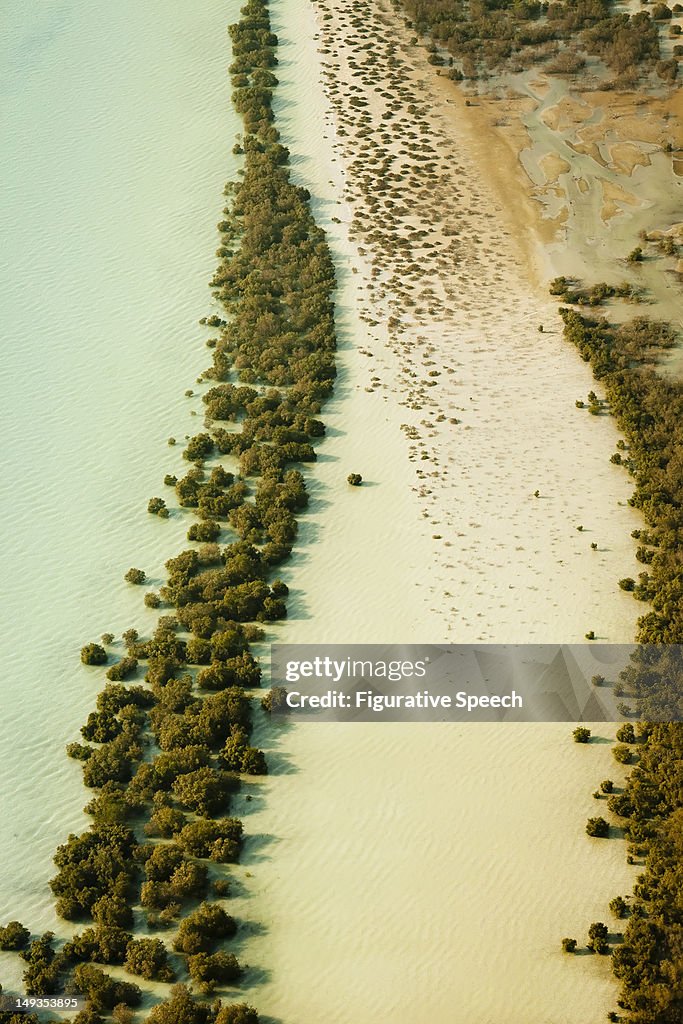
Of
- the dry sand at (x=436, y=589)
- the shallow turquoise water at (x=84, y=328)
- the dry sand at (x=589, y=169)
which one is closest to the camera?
the dry sand at (x=436, y=589)

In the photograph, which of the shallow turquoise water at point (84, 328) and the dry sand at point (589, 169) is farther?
the dry sand at point (589, 169)

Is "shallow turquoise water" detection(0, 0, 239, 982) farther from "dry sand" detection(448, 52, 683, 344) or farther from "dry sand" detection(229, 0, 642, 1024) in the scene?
"dry sand" detection(448, 52, 683, 344)

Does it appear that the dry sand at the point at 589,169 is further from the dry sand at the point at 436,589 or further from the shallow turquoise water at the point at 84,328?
the shallow turquoise water at the point at 84,328

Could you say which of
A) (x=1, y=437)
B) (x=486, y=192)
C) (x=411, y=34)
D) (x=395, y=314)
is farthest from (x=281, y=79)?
(x=1, y=437)

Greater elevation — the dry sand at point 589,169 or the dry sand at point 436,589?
the dry sand at point 589,169

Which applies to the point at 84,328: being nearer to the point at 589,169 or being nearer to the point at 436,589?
the point at 436,589

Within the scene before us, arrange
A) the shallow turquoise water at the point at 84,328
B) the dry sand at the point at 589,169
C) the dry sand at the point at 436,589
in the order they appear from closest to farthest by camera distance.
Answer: the dry sand at the point at 436,589 → the shallow turquoise water at the point at 84,328 → the dry sand at the point at 589,169

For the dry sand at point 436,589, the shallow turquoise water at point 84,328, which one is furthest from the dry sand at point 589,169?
the shallow turquoise water at point 84,328

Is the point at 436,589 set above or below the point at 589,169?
below

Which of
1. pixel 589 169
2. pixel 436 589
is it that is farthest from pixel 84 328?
pixel 589 169

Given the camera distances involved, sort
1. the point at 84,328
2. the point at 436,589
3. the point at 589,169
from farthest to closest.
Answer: the point at 589,169
the point at 84,328
the point at 436,589
